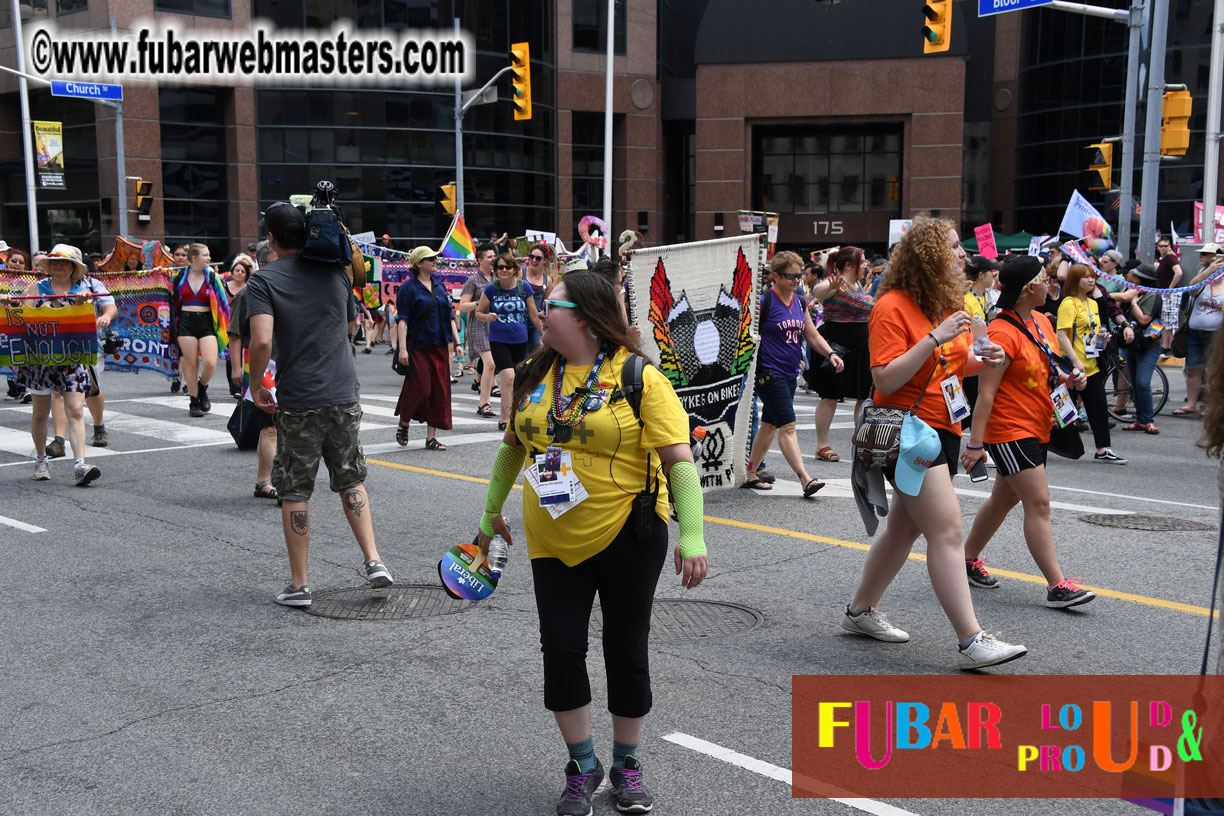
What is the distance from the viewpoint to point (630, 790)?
3.77m

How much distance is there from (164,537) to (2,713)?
319 cm

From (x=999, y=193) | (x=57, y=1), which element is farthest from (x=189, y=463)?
(x=999, y=193)

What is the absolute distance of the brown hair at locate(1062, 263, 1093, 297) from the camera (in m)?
11.1

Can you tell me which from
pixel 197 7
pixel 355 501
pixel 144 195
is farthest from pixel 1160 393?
pixel 197 7

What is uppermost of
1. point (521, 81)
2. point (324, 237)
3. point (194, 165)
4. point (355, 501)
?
point (521, 81)

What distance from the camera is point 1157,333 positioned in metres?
13.3

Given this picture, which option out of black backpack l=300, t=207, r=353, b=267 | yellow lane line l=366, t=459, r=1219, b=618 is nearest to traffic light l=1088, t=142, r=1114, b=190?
yellow lane line l=366, t=459, r=1219, b=618

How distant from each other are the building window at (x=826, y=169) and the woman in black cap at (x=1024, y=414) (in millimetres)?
45269

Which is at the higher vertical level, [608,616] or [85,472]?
[608,616]

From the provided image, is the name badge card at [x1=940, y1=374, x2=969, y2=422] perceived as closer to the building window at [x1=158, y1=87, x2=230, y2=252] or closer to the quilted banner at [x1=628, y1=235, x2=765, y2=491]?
the quilted banner at [x1=628, y1=235, x2=765, y2=491]

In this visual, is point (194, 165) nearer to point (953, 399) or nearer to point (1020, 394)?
point (1020, 394)

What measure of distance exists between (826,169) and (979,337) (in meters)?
48.1

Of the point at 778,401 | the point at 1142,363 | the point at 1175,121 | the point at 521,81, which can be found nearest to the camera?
the point at 778,401

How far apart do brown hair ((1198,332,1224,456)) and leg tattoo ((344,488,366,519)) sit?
4569 millimetres
